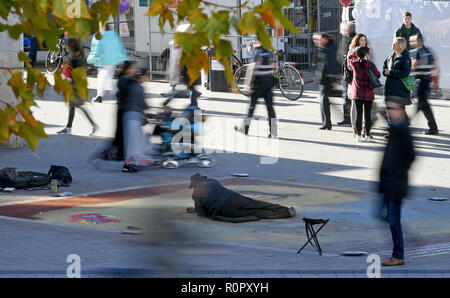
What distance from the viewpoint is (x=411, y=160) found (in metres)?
8.54

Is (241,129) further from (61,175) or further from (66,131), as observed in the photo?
(61,175)

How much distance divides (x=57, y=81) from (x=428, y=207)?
723 centimetres

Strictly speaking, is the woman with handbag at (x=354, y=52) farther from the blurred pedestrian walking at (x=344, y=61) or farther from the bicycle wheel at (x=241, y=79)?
the bicycle wheel at (x=241, y=79)

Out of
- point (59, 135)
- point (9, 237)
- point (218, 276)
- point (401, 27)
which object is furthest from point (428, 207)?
point (401, 27)

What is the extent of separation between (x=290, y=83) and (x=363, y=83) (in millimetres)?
6224

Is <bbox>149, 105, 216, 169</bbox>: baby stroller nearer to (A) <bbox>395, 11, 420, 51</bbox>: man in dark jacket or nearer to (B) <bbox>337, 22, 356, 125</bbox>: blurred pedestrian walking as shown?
(B) <bbox>337, 22, 356, 125</bbox>: blurred pedestrian walking

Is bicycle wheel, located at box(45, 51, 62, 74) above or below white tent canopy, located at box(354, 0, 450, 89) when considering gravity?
below

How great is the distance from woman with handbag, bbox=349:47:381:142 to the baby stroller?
3487 mm

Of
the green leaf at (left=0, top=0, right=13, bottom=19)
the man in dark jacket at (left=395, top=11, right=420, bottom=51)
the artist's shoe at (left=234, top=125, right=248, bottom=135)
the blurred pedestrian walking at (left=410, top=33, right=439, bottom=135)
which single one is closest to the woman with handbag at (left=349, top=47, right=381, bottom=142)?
the blurred pedestrian walking at (left=410, top=33, right=439, bottom=135)

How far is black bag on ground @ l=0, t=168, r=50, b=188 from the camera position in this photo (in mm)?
12586

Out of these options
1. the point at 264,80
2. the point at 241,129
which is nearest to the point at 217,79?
the point at 241,129

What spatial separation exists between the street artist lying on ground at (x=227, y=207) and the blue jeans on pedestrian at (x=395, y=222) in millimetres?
2394

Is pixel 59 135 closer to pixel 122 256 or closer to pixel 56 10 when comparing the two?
pixel 122 256

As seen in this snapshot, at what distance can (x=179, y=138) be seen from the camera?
14.1 metres
